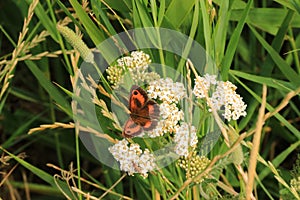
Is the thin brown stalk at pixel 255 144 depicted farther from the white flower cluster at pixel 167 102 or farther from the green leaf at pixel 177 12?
the green leaf at pixel 177 12

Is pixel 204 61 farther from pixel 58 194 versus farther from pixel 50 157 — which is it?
pixel 50 157

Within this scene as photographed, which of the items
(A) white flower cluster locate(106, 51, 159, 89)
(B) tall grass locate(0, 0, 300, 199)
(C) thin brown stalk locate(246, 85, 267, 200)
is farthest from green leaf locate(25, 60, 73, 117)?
(C) thin brown stalk locate(246, 85, 267, 200)

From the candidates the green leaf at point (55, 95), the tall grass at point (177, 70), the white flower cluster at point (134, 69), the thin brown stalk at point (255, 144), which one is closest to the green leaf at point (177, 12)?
the tall grass at point (177, 70)

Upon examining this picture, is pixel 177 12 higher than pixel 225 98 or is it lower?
higher

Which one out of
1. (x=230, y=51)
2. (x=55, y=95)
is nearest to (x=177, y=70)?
(x=230, y=51)

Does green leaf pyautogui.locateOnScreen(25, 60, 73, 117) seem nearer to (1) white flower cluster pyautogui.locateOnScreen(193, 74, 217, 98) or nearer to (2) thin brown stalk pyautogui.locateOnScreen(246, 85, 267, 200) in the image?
(1) white flower cluster pyautogui.locateOnScreen(193, 74, 217, 98)

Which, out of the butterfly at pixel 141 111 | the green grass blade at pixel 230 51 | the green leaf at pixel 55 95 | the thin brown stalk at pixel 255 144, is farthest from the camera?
the green leaf at pixel 55 95

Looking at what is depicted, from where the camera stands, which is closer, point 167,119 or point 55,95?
point 167,119

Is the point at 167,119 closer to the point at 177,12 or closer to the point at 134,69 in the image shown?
the point at 134,69
